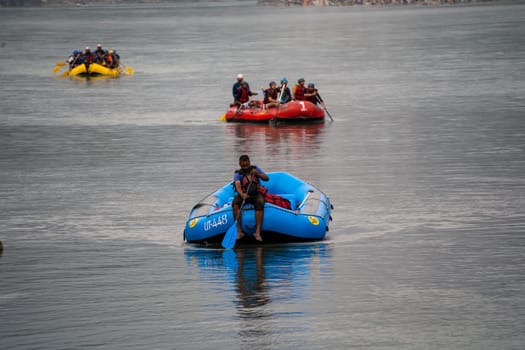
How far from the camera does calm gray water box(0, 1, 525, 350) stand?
1772 centimetres

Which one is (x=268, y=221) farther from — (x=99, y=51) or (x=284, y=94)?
(x=99, y=51)

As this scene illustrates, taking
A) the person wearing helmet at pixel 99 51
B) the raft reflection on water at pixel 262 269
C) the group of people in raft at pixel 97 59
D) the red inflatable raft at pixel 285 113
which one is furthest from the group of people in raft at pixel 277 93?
the group of people in raft at pixel 97 59

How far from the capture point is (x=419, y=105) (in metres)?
52.7

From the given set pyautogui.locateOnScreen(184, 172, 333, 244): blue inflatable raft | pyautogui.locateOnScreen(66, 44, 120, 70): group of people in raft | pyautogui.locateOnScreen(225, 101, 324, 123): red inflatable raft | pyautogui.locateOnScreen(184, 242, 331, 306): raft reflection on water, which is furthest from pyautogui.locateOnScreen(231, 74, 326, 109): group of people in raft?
pyautogui.locateOnScreen(66, 44, 120, 70): group of people in raft

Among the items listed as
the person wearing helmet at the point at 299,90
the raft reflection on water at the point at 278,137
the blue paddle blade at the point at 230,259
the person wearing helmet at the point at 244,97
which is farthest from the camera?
the person wearing helmet at the point at 244,97

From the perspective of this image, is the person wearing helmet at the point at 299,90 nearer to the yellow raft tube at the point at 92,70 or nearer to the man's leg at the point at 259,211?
the man's leg at the point at 259,211

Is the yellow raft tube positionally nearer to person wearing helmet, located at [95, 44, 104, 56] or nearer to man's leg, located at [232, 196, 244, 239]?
person wearing helmet, located at [95, 44, 104, 56]

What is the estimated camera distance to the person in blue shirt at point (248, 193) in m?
22.0

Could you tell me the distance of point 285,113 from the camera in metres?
44.2

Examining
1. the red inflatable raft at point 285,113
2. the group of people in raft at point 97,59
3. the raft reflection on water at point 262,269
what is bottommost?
the raft reflection on water at point 262,269

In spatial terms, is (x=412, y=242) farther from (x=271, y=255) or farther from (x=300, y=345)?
(x=300, y=345)

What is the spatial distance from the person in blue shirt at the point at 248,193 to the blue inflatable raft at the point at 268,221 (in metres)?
0.12

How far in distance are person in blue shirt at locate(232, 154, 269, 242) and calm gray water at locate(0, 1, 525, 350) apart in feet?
2.15

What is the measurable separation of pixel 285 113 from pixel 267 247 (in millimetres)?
21885
